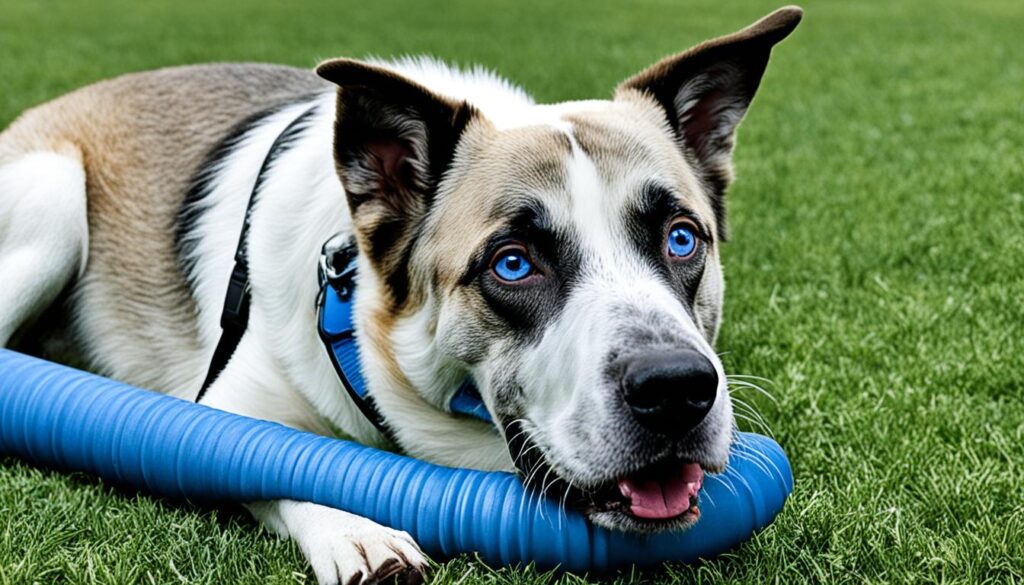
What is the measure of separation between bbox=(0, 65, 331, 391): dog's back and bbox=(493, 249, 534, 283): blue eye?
168 centimetres

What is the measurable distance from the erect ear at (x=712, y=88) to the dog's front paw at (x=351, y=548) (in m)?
1.55

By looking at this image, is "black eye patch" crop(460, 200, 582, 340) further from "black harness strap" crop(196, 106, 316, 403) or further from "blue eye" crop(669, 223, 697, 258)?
"black harness strap" crop(196, 106, 316, 403)

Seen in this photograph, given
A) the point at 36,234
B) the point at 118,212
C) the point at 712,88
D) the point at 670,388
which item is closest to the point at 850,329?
the point at 712,88

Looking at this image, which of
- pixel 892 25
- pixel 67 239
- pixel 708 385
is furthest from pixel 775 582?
pixel 892 25

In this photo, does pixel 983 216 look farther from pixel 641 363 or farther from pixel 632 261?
pixel 641 363

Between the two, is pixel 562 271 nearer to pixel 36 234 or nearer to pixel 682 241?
pixel 682 241

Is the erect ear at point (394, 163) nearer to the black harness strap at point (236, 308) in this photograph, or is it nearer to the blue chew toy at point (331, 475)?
the blue chew toy at point (331, 475)

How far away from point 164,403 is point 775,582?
187 cm

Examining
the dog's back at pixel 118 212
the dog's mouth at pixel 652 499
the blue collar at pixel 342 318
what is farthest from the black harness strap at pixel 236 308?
the dog's mouth at pixel 652 499

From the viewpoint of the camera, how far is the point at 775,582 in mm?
2861

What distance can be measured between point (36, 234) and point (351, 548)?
225cm

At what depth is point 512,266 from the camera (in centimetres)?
309

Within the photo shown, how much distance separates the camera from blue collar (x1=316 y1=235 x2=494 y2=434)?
3621mm

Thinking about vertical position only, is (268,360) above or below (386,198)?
below
